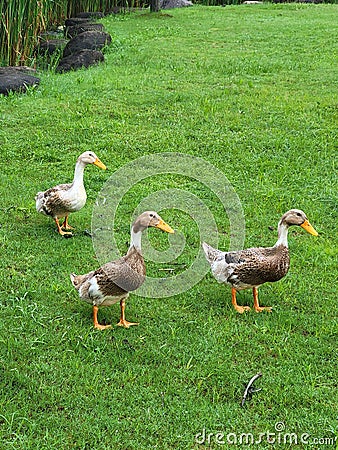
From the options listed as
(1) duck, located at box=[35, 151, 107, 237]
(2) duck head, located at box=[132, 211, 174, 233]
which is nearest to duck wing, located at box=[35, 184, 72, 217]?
(1) duck, located at box=[35, 151, 107, 237]

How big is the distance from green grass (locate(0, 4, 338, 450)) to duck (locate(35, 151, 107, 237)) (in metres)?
0.22

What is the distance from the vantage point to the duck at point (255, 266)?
467 cm

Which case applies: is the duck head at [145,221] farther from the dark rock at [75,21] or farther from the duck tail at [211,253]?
the dark rock at [75,21]

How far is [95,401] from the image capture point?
3.87m

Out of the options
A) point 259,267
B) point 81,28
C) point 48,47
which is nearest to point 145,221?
point 259,267

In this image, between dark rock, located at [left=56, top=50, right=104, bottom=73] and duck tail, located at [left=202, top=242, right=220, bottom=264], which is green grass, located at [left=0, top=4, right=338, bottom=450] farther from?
dark rock, located at [left=56, top=50, right=104, bottom=73]

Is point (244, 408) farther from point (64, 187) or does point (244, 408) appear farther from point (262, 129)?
point (262, 129)

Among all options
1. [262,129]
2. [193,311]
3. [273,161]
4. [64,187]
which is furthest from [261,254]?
[262,129]

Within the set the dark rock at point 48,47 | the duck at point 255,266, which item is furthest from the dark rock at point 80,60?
the duck at point 255,266

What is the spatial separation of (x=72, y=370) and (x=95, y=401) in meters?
0.32

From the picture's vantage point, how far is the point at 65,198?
18.8ft

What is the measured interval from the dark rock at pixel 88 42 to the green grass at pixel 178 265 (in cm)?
81

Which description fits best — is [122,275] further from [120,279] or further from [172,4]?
[172,4]

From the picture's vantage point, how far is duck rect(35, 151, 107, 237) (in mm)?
5738
